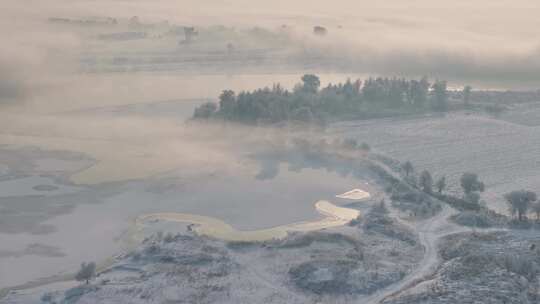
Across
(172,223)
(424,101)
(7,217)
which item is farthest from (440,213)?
(424,101)

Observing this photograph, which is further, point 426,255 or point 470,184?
point 470,184

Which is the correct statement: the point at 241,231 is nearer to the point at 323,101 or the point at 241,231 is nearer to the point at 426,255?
the point at 426,255

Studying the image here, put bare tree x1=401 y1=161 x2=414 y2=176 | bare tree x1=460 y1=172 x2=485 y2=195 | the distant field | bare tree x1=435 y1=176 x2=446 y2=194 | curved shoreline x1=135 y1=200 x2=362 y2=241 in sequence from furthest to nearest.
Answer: bare tree x1=401 y1=161 x2=414 y2=176 < the distant field < bare tree x1=435 y1=176 x2=446 y2=194 < bare tree x1=460 y1=172 x2=485 y2=195 < curved shoreline x1=135 y1=200 x2=362 y2=241

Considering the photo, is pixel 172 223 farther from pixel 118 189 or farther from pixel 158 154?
pixel 158 154

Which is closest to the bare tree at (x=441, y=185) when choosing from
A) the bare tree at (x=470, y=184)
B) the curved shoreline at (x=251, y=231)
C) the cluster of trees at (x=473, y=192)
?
the cluster of trees at (x=473, y=192)

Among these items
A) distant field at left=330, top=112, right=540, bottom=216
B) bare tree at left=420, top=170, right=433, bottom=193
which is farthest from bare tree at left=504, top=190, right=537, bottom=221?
bare tree at left=420, top=170, right=433, bottom=193

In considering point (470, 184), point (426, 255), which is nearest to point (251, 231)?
point (426, 255)

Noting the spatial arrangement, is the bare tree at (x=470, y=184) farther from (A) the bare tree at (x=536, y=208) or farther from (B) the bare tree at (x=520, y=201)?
(A) the bare tree at (x=536, y=208)

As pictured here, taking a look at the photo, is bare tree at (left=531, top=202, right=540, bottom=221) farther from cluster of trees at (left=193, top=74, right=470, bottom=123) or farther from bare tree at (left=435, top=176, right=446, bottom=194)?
cluster of trees at (left=193, top=74, right=470, bottom=123)
